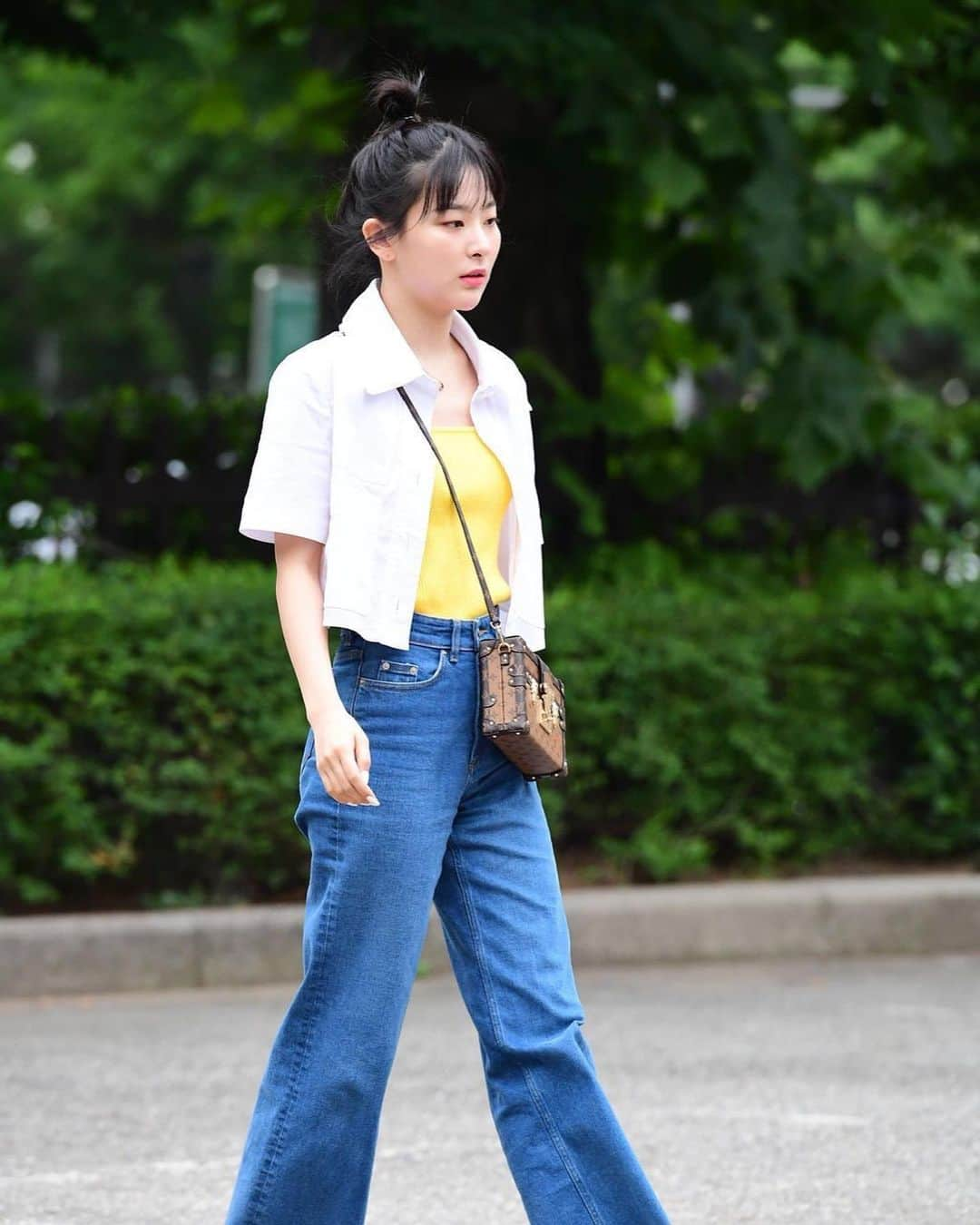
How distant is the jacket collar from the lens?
9.83 feet

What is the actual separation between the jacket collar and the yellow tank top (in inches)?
3.7

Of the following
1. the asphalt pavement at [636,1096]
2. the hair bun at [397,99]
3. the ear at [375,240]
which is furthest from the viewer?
the asphalt pavement at [636,1096]

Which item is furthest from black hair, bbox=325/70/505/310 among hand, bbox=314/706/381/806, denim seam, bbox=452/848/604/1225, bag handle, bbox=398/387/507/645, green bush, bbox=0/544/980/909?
green bush, bbox=0/544/980/909

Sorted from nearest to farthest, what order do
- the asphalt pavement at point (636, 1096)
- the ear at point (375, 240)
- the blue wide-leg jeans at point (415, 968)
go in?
the blue wide-leg jeans at point (415, 968) < the ear at point (375, 240) < the asphalt pavement at point (636, 1096)

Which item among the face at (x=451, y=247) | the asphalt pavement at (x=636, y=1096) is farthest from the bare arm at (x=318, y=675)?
the asphalt pavement at (x=636, y=1096)

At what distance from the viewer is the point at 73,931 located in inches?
255

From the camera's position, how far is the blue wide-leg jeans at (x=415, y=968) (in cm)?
297

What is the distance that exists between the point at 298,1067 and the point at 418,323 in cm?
107

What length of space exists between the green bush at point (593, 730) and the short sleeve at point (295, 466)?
3.88m

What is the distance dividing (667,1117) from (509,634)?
2236mm

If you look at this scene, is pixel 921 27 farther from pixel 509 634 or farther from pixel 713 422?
pixel 509 634

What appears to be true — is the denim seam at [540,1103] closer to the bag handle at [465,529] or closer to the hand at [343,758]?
the hand at [343,758]

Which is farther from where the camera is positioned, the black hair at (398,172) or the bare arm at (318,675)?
the black hair at (398,172)

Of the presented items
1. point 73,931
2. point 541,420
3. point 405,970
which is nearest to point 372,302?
point 405,970
